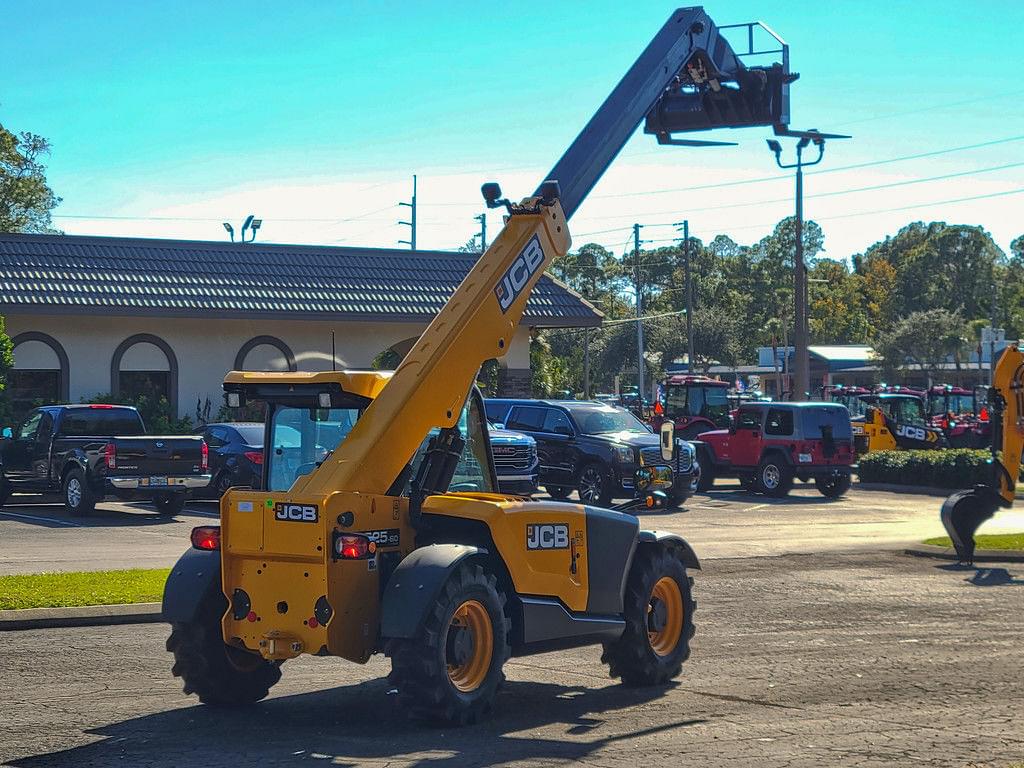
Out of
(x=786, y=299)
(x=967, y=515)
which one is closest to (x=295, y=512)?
(x=967, y=515)

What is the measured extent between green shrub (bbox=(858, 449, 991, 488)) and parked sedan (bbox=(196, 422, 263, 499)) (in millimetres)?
14823

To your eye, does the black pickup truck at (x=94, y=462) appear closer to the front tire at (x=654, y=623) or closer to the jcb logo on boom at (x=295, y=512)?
the front tire at (x=654, y=623)

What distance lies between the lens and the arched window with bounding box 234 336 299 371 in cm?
3653

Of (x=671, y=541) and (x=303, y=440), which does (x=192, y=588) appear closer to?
(x=303, y=440)

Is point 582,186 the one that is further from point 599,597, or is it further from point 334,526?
point 334,526

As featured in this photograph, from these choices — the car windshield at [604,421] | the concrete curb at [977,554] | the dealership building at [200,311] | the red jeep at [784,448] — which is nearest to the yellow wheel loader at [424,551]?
the concrete curb at [977,554]

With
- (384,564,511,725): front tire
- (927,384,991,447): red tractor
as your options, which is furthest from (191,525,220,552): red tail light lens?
(927,384,991,447): red tractor

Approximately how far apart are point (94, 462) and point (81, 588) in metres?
10.6

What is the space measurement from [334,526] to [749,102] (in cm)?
769

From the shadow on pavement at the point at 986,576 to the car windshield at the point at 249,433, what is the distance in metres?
13.3

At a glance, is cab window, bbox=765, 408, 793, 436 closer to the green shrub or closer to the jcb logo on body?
the green shrub

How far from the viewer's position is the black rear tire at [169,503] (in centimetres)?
2442

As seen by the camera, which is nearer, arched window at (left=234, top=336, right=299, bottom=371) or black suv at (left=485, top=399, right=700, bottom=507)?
black suv at (left=485, top=399, right=700, bottom=507)

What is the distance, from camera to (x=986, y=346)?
53.8 metres
